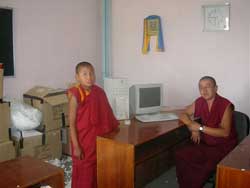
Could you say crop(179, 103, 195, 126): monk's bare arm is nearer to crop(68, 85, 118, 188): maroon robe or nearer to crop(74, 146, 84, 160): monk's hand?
crop(68, 85, 118, 188): maroon robe

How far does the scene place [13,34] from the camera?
3516 millimetres

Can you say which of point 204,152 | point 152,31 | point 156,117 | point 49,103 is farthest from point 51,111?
point 204,152

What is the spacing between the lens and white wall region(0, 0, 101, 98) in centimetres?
358

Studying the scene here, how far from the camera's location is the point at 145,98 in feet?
10.1

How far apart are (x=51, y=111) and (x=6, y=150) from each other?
66cm

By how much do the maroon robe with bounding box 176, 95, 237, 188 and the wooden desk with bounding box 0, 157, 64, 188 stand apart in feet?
3.50

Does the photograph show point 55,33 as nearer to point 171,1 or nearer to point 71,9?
point 71,9

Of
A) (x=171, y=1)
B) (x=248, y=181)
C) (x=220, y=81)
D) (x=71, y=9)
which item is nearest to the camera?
(x=248, y=181)

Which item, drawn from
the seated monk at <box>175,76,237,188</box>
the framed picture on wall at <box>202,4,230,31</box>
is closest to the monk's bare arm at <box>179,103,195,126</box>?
the seated monk at <box>175,76,237,188</box>

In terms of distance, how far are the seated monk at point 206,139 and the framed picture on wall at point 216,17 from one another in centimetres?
109

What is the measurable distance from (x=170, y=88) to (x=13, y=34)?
1.93 m

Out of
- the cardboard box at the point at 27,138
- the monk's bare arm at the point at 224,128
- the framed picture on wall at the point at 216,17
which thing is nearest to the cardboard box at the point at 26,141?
the cardboard box at the point at 27,138

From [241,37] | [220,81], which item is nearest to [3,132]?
[220,81]

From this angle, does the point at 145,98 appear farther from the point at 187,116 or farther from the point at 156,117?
the point at 187,116
